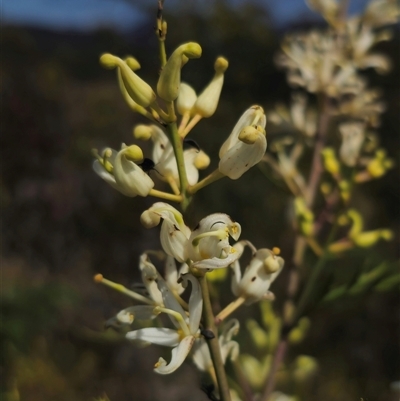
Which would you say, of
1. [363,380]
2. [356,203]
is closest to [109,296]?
[363,380]

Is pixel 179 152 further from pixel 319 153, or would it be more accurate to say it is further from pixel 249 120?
pixel 319 153

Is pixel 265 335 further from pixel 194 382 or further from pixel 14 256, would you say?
pixel 14 256

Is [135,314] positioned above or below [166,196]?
below

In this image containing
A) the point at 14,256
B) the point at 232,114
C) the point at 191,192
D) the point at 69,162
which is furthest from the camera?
the point at 232,114

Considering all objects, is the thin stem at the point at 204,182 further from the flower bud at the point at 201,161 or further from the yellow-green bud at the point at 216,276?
the yellow-green bud at the point at 216,276

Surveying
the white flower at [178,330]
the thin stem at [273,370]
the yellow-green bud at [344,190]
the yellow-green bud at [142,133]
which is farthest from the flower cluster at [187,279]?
the yellow-green bud at [344,190]

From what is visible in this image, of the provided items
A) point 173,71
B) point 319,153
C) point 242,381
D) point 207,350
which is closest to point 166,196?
point 173,71
